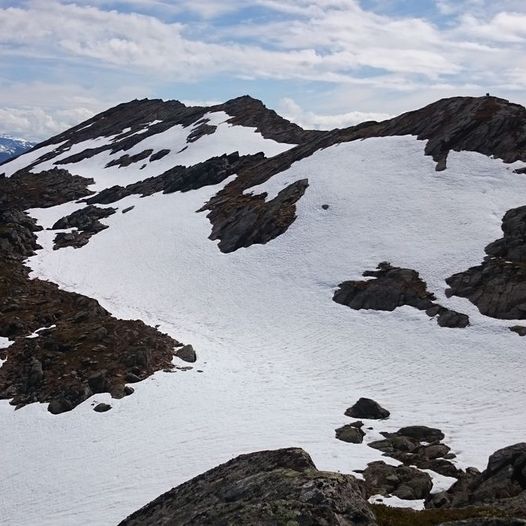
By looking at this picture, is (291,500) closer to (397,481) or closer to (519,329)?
(397,481)

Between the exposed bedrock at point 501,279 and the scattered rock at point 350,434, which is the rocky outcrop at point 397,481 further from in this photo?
the exposed bedrock at point 501,279

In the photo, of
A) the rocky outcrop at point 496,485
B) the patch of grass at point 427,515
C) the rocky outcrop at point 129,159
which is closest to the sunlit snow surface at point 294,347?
the rocky outcrop at point 496,485

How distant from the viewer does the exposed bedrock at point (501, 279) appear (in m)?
34.4

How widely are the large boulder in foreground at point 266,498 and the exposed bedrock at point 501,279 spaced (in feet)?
87.0

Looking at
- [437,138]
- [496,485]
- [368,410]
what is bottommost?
[368,410]

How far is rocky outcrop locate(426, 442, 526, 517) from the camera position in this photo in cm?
1474

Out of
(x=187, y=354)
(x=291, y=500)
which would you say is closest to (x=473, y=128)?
(x=187, y=354)

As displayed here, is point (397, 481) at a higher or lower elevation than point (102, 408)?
higher

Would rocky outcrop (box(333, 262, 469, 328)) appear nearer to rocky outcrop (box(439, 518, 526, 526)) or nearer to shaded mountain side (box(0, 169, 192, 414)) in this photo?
shaded mountain side (box(0, 169, 192, 414))

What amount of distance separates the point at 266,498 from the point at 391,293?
97.8 feet

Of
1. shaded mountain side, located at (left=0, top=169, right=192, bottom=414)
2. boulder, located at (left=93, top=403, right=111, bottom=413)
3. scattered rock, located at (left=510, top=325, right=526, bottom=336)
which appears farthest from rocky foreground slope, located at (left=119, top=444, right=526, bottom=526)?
shaded mountain side, located at (left=0, top=169, right=192, bottom=414)

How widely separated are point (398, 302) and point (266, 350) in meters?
10.4

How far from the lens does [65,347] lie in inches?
1423

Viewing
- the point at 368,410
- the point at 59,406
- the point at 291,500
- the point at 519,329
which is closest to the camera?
the point at 291,500
